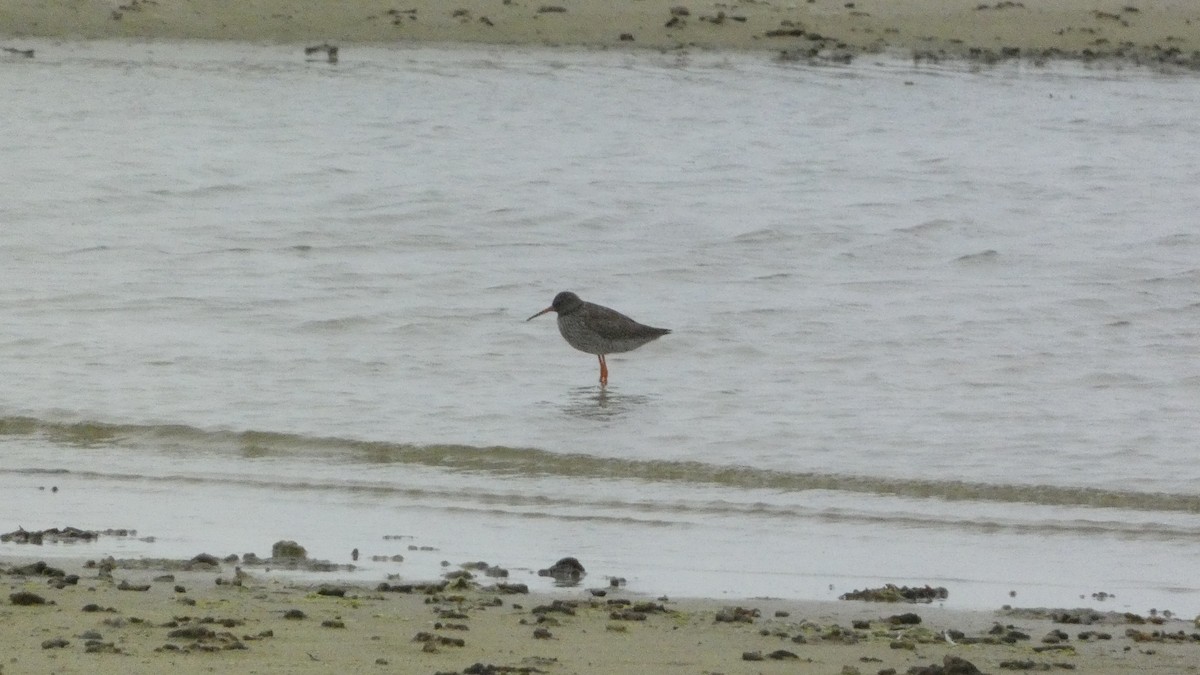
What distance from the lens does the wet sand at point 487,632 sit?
495 cm

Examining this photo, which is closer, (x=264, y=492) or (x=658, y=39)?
(x=264, y=492)

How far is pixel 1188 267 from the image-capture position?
47.4 feet

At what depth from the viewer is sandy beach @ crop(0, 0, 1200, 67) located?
24828 millimetres

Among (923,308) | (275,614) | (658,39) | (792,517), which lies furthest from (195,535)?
(658,39)

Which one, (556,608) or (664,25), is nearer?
(556,608)

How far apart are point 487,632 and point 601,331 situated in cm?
585

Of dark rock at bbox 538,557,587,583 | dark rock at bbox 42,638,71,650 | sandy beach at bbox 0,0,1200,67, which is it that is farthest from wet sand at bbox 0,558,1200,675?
sandy beach at bbox 0,0,1200,67

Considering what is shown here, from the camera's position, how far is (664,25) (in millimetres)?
24984

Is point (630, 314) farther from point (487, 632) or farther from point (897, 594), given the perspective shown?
point (487, 632)

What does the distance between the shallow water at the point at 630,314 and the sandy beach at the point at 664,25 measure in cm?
135

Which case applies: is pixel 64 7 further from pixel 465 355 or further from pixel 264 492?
A: pixel 264 492

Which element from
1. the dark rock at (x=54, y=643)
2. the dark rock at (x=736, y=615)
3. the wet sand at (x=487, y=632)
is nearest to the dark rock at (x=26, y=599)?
the wet sand at (x=487, y=632)

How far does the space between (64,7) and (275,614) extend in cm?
2143

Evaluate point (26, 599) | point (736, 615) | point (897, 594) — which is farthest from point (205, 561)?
point (897, 594)
